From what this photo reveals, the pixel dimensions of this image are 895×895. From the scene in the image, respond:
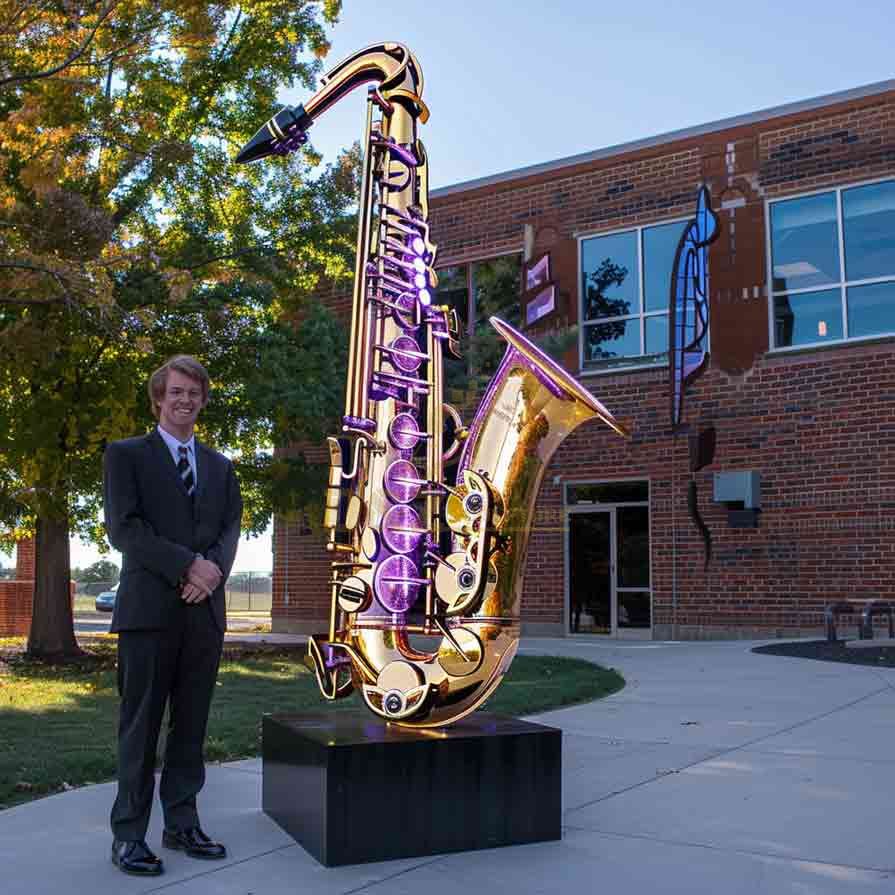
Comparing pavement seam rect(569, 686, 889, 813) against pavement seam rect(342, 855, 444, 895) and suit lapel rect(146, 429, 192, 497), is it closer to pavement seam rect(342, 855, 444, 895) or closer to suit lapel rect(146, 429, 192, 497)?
pavement seam rect(342, 855, 444, 895)

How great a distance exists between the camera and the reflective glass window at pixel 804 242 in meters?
15.8

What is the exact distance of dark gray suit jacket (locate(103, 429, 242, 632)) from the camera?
4164 mm

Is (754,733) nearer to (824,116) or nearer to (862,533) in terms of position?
(862,533)

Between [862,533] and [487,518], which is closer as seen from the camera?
[487,518]

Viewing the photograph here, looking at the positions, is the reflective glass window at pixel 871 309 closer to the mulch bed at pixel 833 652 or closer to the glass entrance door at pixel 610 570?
the glass entrance door at pixel 610 570

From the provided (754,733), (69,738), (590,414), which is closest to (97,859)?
(590,414)

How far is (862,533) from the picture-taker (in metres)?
15.0

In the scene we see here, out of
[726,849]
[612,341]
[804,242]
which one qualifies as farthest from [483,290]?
[726,849]

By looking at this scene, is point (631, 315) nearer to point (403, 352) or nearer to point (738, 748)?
point (738, 748)

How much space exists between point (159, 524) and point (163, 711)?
2.40 ft

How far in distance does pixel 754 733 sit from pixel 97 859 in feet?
15.0

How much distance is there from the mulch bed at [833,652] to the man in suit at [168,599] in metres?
8.76

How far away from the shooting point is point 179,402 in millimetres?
4410

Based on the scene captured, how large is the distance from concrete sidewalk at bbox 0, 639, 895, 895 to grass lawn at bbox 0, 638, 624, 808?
73 centimetres
